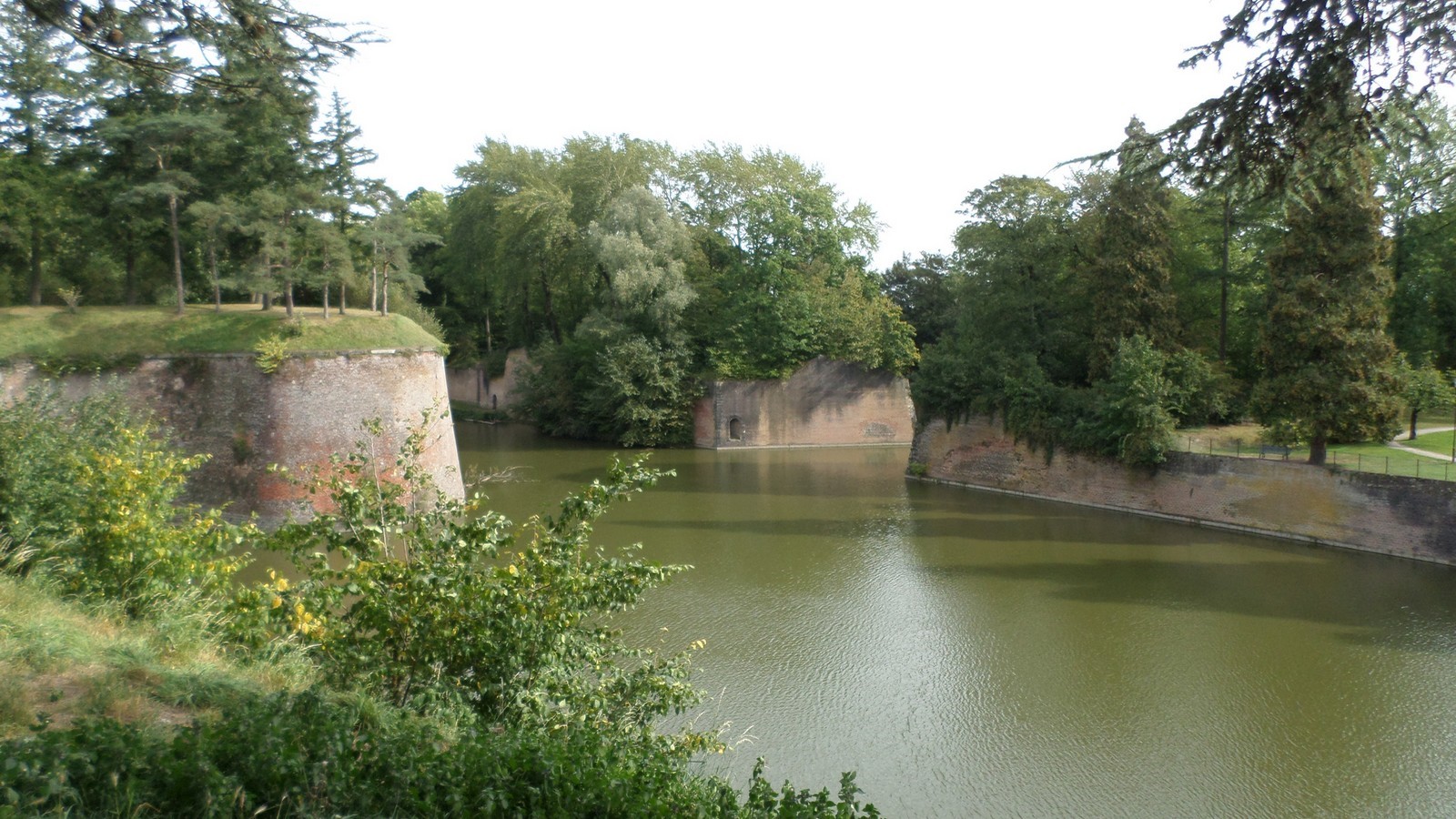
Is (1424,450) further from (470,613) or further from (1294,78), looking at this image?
(470,613)

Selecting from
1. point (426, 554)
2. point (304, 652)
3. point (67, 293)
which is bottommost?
point (304, 652)

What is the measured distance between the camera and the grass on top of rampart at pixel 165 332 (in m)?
15.5

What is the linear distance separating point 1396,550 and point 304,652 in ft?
53.1

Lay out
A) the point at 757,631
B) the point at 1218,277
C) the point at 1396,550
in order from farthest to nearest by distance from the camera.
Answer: the point at 1218,277
the point at 1396,550
the point at 757,631

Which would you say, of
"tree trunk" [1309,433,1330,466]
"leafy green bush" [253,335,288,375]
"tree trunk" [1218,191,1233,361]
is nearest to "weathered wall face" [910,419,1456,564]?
"tree trunk" [1309,433,1330,466]

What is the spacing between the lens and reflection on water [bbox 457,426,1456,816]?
780 cm

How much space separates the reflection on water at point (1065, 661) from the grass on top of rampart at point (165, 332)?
484 centimetres

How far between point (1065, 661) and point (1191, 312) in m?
14.4

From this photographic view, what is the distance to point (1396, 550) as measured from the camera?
15039mm

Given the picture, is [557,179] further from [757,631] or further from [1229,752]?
[1229,752]

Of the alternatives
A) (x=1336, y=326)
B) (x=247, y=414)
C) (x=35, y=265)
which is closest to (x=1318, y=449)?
(x=1336, y=326)

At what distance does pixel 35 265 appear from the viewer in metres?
16.3

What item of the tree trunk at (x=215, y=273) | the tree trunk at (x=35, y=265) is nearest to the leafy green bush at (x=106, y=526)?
the tree trunk at (x=215, y=273)

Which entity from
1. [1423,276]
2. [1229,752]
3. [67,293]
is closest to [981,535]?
[1229,752]
